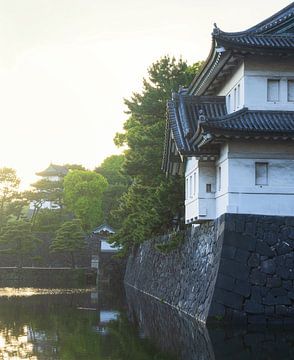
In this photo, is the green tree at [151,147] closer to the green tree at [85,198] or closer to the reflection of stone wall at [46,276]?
the reflection of stone wall at [46,276]

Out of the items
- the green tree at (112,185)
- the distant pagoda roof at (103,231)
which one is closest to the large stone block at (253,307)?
the green tree at (112,185)

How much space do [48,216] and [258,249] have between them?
47.6 m

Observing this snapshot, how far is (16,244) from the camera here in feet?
178

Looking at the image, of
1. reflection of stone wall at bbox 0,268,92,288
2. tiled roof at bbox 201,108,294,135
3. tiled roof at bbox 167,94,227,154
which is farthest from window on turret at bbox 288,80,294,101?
reflection of stone wall at bbox 0,268,92,288

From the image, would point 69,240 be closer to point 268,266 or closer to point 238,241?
point 238,241

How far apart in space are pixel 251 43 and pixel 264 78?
1399 mm

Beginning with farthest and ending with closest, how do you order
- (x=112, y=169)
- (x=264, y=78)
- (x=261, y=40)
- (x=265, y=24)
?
1. (x=112, y=169)
2. (x=265, y=24)
3. (x=264, y=78)
4. (x=261, y=40)

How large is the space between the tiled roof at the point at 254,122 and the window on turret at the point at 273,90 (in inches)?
22.2

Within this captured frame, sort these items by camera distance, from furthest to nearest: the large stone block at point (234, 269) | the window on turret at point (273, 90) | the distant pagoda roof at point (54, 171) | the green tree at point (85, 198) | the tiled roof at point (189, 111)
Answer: the distant pagoda roof at point (54, 171) → the green tree at point (85, 198) → the tiled roof at point (189, 111) → the window on turret at point (273, 90) → the large stone block at point (234, 269)

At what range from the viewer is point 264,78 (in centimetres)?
1978

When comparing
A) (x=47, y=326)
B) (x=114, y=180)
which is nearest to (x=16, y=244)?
(x=114, y=180)

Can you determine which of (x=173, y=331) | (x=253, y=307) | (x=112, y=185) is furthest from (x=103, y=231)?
(x=173, y=331)

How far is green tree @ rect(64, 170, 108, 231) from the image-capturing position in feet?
212

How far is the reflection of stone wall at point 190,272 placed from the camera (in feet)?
62.7
